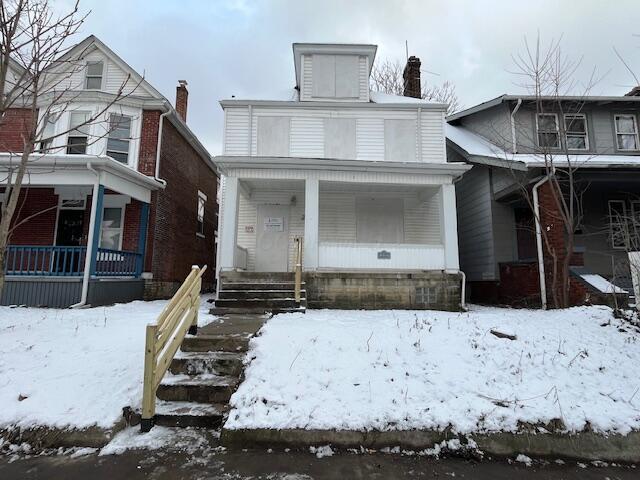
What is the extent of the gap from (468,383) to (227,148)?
10.1 meters

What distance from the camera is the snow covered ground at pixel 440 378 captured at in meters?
3.96

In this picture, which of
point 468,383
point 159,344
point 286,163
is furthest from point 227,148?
point 468,383

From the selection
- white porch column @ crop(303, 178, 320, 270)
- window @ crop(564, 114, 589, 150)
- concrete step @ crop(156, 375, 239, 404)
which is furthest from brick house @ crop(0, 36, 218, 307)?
window @ crop(564, 114, 589, 150)

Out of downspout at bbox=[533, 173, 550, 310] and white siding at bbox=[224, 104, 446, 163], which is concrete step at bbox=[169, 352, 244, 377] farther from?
downspout at bbox=[533, 173, 550, 310]

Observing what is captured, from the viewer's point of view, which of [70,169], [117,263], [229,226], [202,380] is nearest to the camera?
[202,380]

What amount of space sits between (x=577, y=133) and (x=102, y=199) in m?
15.2

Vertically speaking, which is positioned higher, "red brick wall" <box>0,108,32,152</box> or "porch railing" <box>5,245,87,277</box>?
"red brick wall" <box>0,108,32,152</box>

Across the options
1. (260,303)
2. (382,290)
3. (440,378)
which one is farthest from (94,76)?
(440,378)

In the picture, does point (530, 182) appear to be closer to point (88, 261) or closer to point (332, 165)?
point (332, 165)

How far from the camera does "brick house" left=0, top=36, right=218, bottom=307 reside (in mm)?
9664

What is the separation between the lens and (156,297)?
12477mm

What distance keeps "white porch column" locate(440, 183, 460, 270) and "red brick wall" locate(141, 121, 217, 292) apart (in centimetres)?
901

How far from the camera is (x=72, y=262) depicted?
9625mm

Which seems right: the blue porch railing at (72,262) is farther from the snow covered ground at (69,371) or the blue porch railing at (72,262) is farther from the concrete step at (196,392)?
the concrete step at (196,392)
